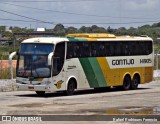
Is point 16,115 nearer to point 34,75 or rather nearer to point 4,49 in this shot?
point 34,75

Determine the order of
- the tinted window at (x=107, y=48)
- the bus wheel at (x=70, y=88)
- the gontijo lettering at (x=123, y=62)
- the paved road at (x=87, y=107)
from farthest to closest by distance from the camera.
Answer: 1. the gontijo lettering at (x=123, y=62)
2. the tinted window at (x=107, y=48)
3. the bus wheel at (x=70, y=88)
4. the paved road at (x=87, y=107)

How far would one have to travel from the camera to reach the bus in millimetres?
26984

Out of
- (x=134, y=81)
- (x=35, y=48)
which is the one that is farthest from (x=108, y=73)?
(x=35, y=48)

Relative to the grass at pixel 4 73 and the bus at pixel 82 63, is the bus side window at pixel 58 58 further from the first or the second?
the grass at pixel 4 73

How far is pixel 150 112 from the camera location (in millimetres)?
19047

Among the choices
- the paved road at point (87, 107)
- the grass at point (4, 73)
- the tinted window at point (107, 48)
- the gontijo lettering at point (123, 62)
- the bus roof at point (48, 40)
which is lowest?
the paved road at point (87, 107)

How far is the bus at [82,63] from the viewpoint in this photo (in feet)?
88.5

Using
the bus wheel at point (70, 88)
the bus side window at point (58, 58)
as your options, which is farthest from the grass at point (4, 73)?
the bus side window at point (58, 58)

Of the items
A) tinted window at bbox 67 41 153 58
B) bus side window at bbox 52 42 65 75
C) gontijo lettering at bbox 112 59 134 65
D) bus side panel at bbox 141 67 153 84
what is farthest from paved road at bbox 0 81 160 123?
bus side panel at bbox 141 67 153 84

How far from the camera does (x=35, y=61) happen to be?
27062mm

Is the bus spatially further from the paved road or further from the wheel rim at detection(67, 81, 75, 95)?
the paved road

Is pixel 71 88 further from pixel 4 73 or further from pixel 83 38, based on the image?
pixel 4 73

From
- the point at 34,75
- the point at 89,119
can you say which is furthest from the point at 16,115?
the point at 34,75

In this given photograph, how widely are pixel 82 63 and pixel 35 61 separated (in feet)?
10.0
